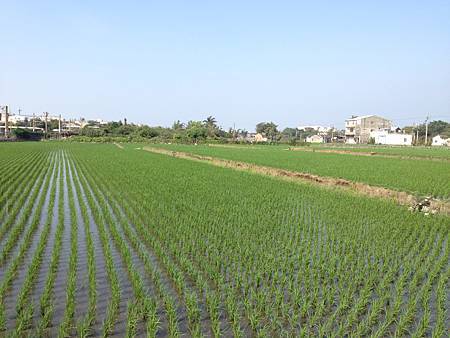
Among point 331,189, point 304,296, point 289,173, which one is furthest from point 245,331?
point 289,173

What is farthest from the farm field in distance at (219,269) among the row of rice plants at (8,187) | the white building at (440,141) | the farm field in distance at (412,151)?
the white building at (440,141)

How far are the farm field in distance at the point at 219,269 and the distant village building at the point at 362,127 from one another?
6870cm

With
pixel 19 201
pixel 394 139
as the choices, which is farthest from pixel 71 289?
pixel 394 139

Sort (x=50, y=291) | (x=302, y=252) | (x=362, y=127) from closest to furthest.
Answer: (x=50, y=291) < (x=302, y=252) < (x=362, y=127)

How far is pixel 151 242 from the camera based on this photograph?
639 cm

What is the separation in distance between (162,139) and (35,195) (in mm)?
63825

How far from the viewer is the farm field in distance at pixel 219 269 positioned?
3.72 meters

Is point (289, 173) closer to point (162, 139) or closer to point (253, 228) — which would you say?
point (253, 228)

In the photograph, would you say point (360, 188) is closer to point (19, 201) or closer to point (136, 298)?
point (19, 201)

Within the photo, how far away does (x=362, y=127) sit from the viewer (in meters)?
74.7

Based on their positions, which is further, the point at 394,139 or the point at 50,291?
the point at 394,139

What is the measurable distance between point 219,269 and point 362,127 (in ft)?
246

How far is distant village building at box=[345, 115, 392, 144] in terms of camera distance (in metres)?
74.8

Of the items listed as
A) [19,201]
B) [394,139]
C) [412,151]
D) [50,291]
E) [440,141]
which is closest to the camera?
[50,291]
